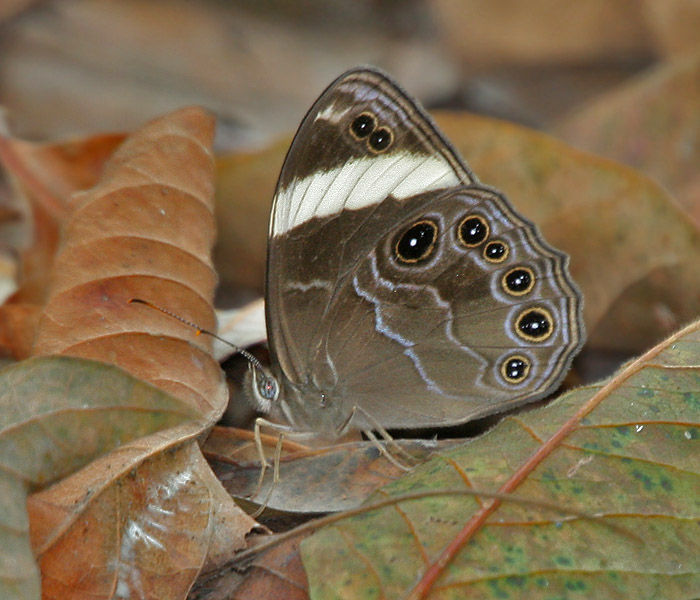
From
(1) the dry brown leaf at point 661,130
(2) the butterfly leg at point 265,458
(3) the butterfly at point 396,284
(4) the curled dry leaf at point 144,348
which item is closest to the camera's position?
(4) the curled dry leaf at point 144,348

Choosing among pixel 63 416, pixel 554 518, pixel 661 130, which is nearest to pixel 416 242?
pixel 554 518

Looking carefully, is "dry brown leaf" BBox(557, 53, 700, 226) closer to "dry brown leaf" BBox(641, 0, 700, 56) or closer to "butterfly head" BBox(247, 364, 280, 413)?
"dry brown leaf" BBox(641, 0, 700, 56)

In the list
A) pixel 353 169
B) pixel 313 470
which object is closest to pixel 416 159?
pixel 353 169

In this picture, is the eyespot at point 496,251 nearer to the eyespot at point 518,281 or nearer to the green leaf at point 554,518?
the eyespot at point 518,281

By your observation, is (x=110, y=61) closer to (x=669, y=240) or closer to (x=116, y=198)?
(x=116, y=198)

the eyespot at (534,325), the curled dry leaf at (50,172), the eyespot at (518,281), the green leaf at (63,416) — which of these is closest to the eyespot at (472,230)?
the eyespot at (518,281)

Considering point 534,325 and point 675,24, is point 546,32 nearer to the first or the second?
point 675,24
